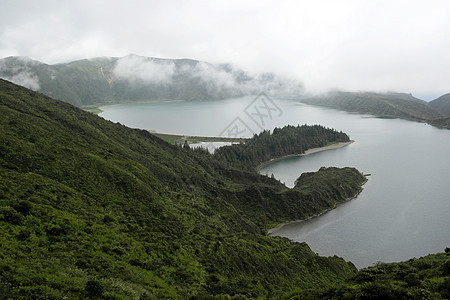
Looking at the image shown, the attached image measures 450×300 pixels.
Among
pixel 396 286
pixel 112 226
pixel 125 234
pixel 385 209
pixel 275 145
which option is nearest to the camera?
pixel 396 286

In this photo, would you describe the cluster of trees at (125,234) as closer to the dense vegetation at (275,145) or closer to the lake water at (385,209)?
the lake water at (385,209)

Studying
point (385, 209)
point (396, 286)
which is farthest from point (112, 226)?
point (385, 209)

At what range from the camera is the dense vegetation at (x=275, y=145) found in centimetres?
11931

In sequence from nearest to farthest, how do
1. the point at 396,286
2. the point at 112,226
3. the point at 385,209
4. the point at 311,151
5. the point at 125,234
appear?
the point at 396,286 → the point at 125,234 → the point at 112,226 → the point at 385,209 → the point at 311,151

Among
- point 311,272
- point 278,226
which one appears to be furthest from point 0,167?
point 278,226

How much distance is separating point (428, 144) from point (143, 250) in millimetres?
174553

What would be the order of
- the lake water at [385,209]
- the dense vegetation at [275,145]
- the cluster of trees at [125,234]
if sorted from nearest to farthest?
1. the cluster of trees at [125,234]
2. the lake water at [385,209]
3. the dense vegetation at [275,145]

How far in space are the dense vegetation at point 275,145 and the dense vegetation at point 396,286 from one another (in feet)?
277

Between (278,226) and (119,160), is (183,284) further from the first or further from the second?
(278,226)

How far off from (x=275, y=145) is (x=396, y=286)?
401 feet

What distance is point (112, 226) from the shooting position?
27.4m

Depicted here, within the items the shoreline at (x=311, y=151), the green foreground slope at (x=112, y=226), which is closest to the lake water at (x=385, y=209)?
the shoreline at (x=311, y=151)

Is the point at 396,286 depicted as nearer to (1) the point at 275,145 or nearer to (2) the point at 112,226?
(2) the point at 112,226

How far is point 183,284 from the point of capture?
76.7 ft
